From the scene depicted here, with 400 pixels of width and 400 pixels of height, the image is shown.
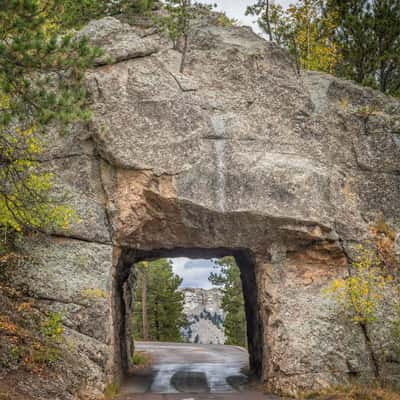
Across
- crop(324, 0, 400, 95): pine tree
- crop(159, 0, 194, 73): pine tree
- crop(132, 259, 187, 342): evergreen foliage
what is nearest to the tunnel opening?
crop(159, 0, 194, 73): pine tree

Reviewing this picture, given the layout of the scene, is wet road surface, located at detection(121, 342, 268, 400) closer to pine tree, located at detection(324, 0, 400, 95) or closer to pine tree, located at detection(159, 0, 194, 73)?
pine tree, located at detection(159, 0, 194, 73)

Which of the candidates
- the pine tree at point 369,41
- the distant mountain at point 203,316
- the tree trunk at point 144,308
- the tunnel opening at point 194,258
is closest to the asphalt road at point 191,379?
the tunnel opening at point 194,258

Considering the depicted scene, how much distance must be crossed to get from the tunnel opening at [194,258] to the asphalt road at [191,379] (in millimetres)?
823

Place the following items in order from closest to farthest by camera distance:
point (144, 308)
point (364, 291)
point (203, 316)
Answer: point (364, 291), point (144, 308), point (203, 316)

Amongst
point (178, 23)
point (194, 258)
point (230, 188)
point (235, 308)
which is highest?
point (178, 23)

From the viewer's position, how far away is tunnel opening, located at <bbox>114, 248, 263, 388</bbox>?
689 inches

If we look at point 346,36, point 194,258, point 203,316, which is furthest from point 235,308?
point 203,316

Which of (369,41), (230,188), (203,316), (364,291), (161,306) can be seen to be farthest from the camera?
(203,316)

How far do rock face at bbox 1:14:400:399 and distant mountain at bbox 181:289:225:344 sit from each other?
55362 millimetres

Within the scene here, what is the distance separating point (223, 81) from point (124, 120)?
3963 mm

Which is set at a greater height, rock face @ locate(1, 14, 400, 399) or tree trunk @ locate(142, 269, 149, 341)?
rock face @ locate(1, 14, 400, 399)

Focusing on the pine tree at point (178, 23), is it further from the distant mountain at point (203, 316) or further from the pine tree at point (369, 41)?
the distant mountain at point (203, 316)

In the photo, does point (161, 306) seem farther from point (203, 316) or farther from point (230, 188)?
point (203, 316)

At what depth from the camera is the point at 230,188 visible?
14586 millimetres
